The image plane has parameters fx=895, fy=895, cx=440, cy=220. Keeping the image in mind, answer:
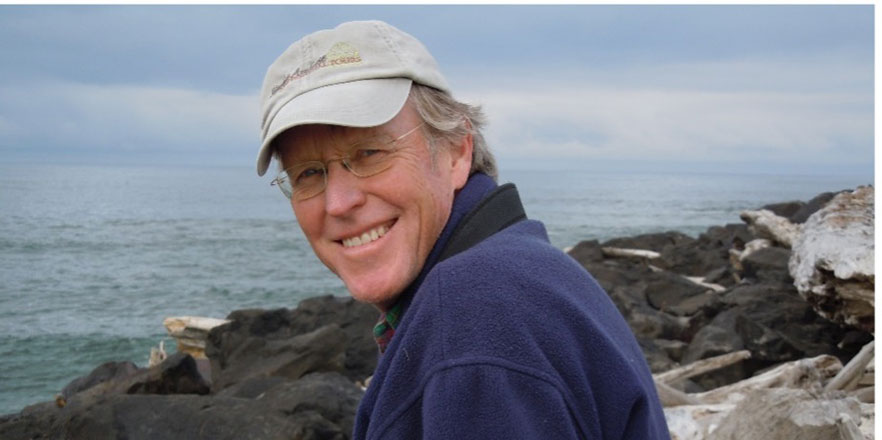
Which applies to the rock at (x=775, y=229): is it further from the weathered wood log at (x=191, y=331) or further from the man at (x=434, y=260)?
the man at (x=434, y=260)

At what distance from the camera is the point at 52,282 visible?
2936 centimetres

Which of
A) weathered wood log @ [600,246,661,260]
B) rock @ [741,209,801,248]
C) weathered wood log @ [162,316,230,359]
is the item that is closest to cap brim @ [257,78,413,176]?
weathered wood log @ [162,316,230,359]

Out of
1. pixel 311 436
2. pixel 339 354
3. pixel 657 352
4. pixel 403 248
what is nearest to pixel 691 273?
pixel 657 352

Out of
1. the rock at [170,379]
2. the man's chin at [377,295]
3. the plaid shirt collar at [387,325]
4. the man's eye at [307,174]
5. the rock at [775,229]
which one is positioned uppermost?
the man's eye at [307,174]

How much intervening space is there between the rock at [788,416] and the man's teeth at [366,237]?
2.42m

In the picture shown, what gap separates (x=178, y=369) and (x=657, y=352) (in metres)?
5.60

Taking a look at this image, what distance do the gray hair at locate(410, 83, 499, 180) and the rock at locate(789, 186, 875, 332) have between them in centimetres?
626

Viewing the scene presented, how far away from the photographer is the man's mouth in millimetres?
2387

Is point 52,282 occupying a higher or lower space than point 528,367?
lower

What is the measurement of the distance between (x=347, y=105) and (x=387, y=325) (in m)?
0.63

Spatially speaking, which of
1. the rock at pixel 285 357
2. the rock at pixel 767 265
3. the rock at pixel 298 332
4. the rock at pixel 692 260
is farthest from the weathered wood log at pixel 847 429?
the rock at pixel 692 260

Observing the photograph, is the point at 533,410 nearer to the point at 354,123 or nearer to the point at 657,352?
the point at 354,123

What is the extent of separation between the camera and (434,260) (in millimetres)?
2285

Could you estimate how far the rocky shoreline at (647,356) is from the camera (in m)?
6.01
